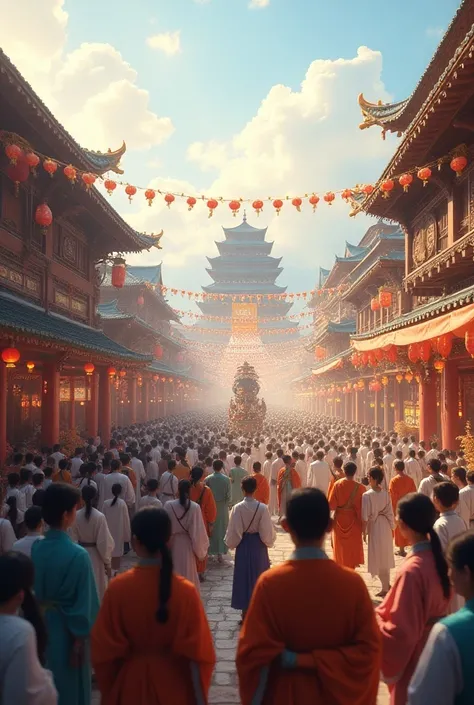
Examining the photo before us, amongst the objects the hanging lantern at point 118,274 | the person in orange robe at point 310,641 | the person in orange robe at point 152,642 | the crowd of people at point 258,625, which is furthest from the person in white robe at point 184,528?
the hanging lantern at point 118,274

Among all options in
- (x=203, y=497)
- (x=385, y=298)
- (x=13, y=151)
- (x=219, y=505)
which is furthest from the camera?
(x=385, y=298)

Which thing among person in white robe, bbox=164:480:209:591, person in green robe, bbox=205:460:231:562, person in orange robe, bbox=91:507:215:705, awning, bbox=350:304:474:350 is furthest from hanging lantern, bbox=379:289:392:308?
person in orange robe, bbox=91:507:215:705

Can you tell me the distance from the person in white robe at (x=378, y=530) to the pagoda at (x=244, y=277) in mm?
67208

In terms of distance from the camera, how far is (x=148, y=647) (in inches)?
110

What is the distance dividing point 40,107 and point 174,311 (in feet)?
99.6

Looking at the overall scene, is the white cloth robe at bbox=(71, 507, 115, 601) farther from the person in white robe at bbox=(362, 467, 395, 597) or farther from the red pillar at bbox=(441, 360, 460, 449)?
the red pillar at bbox=(441, 360, 460, 449)

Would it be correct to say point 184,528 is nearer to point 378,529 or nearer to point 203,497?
point 203,497

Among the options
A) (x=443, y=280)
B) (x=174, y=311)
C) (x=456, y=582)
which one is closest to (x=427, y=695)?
(x=456, y=582)

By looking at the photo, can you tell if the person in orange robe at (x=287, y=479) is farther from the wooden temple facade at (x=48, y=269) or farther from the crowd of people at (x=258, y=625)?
the crowd of people at (x=258, y=625)

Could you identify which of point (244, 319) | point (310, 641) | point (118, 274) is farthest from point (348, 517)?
point (244, 319)

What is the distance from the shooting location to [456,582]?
2445mm

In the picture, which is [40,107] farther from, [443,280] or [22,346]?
[443,280]

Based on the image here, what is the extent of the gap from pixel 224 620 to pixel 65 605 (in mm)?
3727

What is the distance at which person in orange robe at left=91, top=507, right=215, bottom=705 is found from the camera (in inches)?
109
